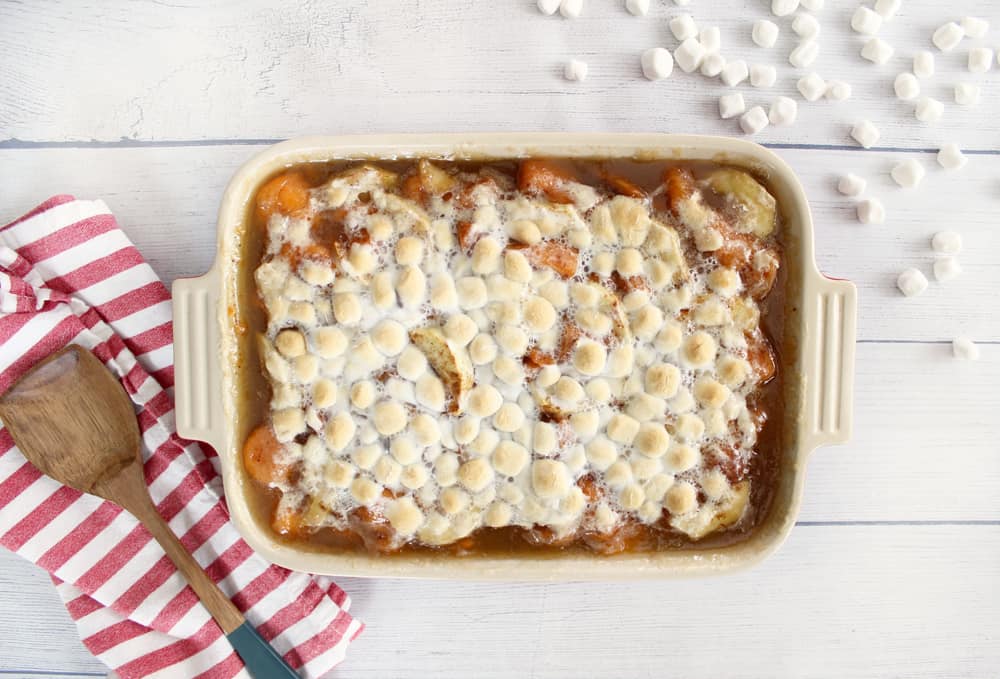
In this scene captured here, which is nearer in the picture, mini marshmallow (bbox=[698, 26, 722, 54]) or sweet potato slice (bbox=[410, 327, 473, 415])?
sweet potato slice (bbox=[410, 327, 473, 415])

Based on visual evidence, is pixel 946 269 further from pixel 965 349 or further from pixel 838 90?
pixel 838 90

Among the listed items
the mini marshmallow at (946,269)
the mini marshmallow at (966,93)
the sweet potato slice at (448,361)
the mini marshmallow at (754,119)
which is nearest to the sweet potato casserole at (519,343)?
the sweet potato slice at (448,361)

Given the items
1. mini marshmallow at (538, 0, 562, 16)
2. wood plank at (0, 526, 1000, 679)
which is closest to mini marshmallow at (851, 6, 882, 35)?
mini marshmallow at (538, 0, 562, 16)

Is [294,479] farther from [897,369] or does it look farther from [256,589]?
[897,369]

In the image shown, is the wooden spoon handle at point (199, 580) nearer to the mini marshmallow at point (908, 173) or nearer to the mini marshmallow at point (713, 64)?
the mini marshmallow at point (713, 64)

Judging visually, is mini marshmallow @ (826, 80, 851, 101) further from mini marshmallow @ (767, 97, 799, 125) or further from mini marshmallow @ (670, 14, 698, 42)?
mini marshmallow @ (670, 14, 698, 42)

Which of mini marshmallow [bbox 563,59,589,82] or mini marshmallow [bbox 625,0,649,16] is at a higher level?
mini marshmallow [bbox 625,0,649,16]
